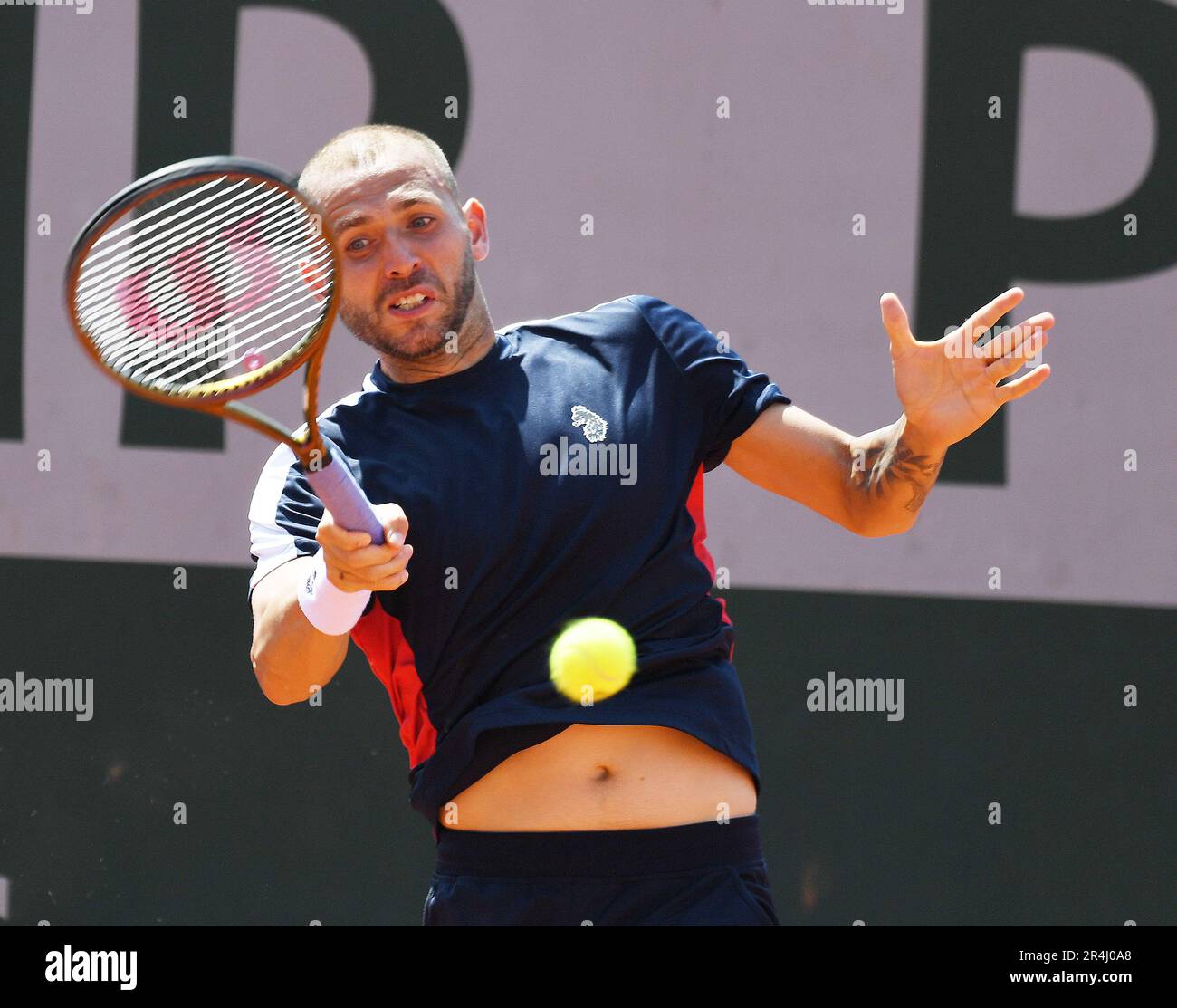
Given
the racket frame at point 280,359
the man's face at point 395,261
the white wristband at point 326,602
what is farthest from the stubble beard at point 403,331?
the white wristband at point 326,602

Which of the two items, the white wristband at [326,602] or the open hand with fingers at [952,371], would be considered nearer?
the white wristband at [326,602]

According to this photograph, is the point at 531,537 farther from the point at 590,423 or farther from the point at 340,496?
the point at 340,496

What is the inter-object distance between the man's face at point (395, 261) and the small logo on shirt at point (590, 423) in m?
0.30

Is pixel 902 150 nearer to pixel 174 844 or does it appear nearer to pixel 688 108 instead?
pixel 688 108

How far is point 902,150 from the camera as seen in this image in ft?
15.8

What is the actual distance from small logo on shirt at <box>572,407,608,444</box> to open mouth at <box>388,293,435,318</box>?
1.11ft

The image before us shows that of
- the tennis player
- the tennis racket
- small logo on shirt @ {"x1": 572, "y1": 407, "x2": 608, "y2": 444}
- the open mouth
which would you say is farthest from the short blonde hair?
small logo on shirt @ {"x1": 572, "y1": 407, "x2": 608, "y2": 444}

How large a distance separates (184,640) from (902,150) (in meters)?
2.72

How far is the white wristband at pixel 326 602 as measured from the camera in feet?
7.83

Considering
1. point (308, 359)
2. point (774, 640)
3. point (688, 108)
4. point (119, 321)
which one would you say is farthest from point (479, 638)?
point (688, 108)

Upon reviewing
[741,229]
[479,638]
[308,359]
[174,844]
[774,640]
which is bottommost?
[174,844]

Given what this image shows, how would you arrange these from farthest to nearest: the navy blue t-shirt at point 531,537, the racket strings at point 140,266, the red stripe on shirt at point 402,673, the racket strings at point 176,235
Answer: the red stripe on shirt at point 402,673, the navy blue t-shirt at point 531,537, the racket strings at point 176,235, the racket strings at point 140,266

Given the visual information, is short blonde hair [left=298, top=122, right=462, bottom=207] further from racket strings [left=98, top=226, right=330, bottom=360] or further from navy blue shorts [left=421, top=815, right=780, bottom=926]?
navy blue shorts [left=421, top=815, right=780, bottom=926]

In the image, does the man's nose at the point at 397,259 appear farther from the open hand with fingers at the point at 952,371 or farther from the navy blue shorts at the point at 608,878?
the navy blue shorts at the point at 608,878
